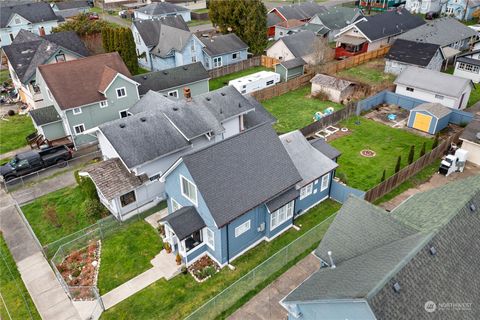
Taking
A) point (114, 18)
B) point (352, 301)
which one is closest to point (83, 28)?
point (114, 18)

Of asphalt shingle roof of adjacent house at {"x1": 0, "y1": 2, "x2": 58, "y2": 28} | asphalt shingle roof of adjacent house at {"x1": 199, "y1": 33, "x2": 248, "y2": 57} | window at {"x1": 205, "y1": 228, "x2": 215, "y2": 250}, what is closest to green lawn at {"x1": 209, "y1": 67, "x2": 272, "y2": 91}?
asphalt shingle roof of adjacent house at {"x1": 199, "y1": 33, "x2": 248, "y2": 57}

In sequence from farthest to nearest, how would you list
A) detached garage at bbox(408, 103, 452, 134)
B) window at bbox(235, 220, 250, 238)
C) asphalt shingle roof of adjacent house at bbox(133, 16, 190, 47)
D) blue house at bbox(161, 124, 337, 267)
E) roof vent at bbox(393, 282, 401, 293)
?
asphalt shingle roof of adjacent house at bbox(133, 16, 190, 47) < detached garage at bbox(408, 103, 452, 134) < window at bbox(235, 220, 250, 238) < blue house at bbox(161, 124, 337, 267) < roof vent at bbox(393, 282, 401, 293)

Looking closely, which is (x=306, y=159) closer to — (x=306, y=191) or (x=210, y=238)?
(x=306, y=191)

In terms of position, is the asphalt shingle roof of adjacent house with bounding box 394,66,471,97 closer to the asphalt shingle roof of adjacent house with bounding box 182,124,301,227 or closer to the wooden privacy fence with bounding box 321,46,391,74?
the wooden privacy fence with bounding box 321,46,391,74

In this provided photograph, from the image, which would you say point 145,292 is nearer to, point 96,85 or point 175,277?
point 175,277

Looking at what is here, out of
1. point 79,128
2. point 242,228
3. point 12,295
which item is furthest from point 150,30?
point 12,295

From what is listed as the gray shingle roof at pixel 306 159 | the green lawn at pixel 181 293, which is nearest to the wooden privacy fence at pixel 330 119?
the gray shingle roof at pixel 306 159
